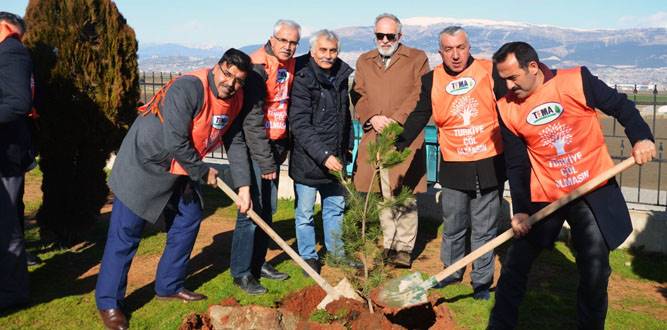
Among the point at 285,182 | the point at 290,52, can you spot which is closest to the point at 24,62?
the point at 290,52

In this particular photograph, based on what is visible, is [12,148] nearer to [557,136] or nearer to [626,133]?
[557,136]

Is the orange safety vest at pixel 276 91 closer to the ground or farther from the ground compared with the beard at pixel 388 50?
closer to the ground

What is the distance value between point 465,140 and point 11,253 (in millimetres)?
3309

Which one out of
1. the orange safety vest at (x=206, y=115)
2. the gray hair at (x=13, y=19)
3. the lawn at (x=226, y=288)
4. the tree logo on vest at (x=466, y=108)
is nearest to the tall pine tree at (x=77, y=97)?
the lawn at (x=226, y=288)

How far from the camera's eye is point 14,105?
4473 millimetres

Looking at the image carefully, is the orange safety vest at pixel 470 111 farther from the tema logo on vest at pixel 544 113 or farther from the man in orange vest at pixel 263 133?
the man in orange vest at pixel 263 133

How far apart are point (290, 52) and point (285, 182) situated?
142 inches

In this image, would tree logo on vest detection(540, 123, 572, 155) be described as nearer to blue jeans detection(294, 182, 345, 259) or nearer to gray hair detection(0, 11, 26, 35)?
blue jeans detection(294, 182, 345, 259)

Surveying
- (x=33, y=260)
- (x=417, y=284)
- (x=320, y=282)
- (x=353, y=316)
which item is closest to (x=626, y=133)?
(x=417, y=284)

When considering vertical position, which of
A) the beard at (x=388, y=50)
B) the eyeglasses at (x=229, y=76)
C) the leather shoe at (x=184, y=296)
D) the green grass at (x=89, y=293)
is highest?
the beard at (x=388, y=50)

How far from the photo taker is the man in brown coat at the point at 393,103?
17.6ft

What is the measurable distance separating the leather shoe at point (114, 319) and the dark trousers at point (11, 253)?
737 mm

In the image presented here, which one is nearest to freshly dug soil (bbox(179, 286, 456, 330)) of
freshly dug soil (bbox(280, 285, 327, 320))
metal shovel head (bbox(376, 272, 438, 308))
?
freshly dug soil (bbox(280, 285, 327, 320))

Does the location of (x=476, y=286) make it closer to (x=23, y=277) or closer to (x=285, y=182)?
(x=23, y=277)
